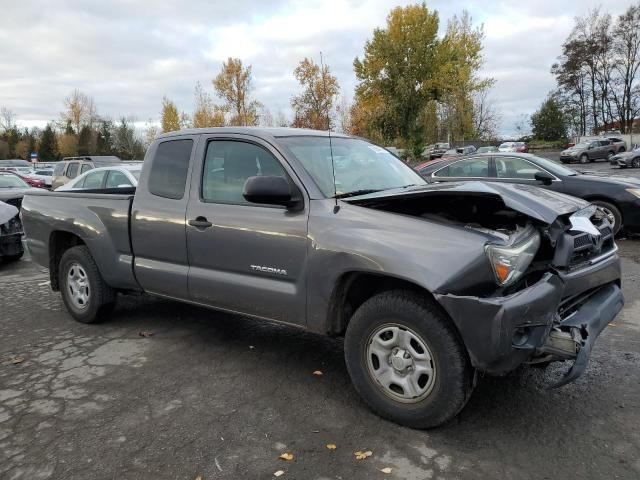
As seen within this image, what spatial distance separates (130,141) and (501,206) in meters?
71.6

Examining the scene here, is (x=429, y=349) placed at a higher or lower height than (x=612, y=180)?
lower

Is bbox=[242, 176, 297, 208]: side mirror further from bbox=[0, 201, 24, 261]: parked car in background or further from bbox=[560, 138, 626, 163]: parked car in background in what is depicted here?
bbox=[560, 138, 626, 163]: parked car in background

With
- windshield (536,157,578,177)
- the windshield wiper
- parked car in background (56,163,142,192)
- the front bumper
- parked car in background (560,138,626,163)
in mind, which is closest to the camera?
the front bumper

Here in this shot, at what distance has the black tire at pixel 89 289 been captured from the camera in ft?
16.9

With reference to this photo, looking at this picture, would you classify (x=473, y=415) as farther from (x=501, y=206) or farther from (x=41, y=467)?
(x=41, y=467)

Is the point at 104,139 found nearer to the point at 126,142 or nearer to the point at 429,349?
the point at 126,142

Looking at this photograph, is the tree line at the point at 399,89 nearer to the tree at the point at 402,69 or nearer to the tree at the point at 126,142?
the tree at the point at 402,69

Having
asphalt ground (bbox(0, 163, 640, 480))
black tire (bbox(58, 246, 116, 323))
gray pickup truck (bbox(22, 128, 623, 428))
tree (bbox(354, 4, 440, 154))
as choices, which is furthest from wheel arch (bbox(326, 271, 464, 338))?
tree (bbox(354, 4, 440, 154))

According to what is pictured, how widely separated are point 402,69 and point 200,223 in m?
33.0

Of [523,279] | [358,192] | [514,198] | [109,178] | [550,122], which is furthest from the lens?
[550,122]

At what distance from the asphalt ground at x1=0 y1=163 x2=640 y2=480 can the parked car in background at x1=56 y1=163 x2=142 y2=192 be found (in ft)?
19.4

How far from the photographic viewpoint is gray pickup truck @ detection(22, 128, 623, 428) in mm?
2889

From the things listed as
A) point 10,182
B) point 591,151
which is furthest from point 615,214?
point 591,151

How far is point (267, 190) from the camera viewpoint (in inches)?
136
